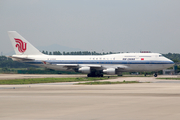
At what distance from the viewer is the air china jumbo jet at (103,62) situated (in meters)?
67.0

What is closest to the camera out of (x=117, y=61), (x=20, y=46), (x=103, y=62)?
(x=117, y=61)

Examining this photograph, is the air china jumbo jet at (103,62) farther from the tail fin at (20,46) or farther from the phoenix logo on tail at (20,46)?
the phoenix logo on tail at (20,46)

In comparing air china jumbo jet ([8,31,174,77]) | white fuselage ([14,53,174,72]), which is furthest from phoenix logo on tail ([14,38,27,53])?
white fuselage ([14,53,174,72])

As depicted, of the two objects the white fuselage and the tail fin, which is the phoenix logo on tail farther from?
the white fuselage

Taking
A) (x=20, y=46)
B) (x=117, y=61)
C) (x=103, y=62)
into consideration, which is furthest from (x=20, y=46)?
(x=117, y=61)

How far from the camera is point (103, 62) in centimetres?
6850

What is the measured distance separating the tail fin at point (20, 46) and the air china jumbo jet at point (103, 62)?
1113mm

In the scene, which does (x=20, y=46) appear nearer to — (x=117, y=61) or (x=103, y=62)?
(x=103, y=62)

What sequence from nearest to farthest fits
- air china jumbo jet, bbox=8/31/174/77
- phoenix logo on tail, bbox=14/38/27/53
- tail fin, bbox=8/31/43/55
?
air china jumbo jet, bbox=8/31/174/77, tail fin, bbox=8/31/43/55, phoenix logo on tail, bbox=14/38/27/53

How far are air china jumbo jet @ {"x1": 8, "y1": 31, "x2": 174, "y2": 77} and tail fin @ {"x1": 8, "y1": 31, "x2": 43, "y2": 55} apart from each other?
111 centimetres

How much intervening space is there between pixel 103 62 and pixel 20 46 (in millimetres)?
20368

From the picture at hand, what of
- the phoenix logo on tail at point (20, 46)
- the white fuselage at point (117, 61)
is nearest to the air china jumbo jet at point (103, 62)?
the white fuselage at point (117, 61)

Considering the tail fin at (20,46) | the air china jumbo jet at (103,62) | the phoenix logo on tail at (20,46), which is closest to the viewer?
the air china jumbo jet at (103,62)

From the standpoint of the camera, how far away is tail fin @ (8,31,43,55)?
2859 inches
